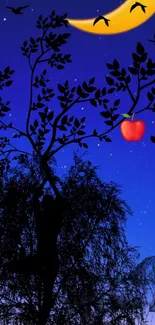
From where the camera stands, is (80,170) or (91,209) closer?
(91,209)

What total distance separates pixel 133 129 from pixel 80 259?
9.07 feet

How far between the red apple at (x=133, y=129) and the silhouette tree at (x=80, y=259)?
2266 mm

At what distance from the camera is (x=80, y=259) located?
7.09 meters

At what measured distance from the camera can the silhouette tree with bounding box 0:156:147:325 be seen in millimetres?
6824

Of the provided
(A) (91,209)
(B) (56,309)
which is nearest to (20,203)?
(A) (91,209)

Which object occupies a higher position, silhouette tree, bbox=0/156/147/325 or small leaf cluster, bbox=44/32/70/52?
small leaf cluster, bbox=44/32/70/52

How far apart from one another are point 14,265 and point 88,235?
393cm

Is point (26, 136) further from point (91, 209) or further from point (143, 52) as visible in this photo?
point (91, 209)

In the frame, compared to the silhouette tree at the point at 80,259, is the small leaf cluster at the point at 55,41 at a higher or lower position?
higher

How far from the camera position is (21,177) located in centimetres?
765

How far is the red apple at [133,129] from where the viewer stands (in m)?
5.28

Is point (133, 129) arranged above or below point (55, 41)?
below

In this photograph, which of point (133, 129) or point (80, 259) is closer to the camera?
point (133, 129)

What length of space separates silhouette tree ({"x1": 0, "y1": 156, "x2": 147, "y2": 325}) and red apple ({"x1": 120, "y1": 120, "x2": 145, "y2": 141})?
7.43 feet
